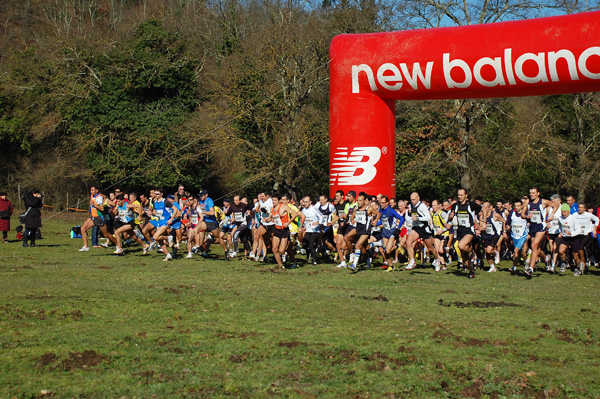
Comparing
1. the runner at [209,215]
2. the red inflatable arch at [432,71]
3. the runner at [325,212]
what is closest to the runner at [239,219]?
the runner at [209,215]

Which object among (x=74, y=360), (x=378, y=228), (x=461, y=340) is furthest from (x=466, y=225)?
(x=74, y=360)

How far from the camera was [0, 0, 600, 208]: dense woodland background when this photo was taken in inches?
1156

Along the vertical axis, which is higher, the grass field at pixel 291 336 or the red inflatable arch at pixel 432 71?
the red inflatable arch at pixel 432 71

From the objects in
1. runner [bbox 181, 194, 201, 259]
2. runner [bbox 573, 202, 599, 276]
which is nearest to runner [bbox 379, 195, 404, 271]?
runner [bbox 573, 202, 599, 276]

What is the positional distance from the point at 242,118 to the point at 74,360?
25.1 meters

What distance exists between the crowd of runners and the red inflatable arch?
1448 mm

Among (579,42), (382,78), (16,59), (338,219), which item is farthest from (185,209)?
(16,59)

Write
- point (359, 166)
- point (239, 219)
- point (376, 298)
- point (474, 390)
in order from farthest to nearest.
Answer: point (359, 166)
point (239, 219)
point (376, 298)
point (474, 390)

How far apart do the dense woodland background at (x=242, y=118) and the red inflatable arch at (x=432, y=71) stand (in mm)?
6887

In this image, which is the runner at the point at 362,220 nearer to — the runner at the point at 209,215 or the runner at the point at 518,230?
the runner at the point at 518,230

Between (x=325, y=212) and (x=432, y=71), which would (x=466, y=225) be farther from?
(x=432, y=71)

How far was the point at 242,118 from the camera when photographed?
1257 inches

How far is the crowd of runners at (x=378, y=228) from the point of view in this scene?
15.5 m

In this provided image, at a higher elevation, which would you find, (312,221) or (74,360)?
(312,221)
